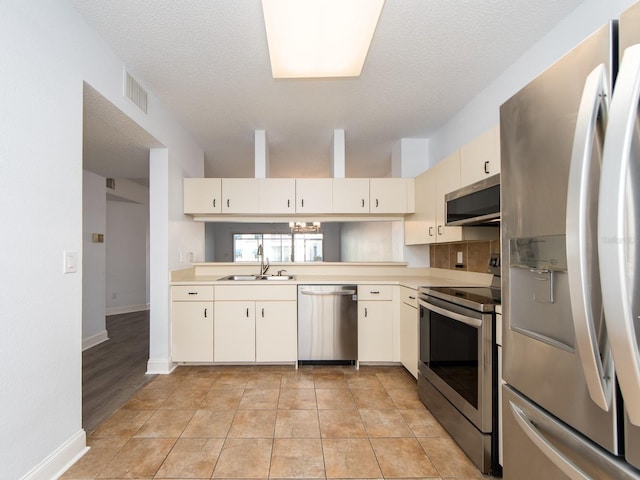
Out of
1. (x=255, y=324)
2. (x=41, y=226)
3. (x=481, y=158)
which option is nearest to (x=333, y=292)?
(x=255, y=324)

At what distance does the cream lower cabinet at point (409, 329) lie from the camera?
8.58 ft

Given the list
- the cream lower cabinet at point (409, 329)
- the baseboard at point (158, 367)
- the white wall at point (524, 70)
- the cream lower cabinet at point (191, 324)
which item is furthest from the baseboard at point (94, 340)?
the white wall at point (524, 70)

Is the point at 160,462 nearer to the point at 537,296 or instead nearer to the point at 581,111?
the point at 537,296

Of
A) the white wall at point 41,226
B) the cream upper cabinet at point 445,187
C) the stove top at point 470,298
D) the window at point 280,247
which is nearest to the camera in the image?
the white wall at point 41,226

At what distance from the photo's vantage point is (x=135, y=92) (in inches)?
93.4

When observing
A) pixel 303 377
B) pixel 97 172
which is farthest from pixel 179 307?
pixel 97 172

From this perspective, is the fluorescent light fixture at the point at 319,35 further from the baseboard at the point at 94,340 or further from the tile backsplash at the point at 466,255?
the baseboard at the point at 94,340

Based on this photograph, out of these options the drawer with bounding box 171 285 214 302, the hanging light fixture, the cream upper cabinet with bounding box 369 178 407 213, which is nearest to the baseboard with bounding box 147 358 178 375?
the drawer with bounding box 171 285 214 302

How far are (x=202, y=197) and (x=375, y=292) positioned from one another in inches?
85.8

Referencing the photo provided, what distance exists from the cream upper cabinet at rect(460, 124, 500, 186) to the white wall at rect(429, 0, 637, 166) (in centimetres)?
50

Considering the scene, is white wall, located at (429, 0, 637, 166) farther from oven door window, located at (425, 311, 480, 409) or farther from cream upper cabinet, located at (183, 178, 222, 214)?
cream upper cabinet, located at (183, 178, 222, 214)

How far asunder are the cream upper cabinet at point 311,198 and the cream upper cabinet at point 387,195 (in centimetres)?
49

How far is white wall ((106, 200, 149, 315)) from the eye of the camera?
226 inches

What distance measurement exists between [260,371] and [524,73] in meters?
3.30
